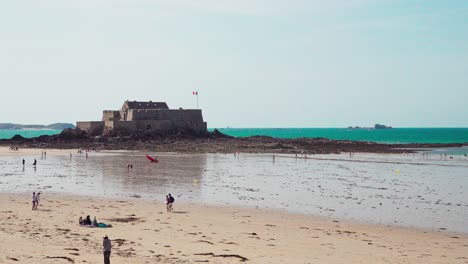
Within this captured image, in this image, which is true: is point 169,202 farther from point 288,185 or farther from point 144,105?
point 144,105

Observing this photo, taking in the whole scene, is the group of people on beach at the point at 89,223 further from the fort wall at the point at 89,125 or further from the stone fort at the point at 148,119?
the fort wall at the point at 89,125

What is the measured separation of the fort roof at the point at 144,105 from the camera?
8581cm

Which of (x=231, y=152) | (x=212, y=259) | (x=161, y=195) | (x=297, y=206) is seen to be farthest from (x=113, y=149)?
(x=212, y=259)

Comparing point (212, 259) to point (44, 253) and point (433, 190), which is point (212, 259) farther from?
point (433, 190)

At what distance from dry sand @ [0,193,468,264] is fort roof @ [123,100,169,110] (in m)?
61.7

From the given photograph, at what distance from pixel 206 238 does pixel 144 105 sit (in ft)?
232

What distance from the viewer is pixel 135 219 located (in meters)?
21.5

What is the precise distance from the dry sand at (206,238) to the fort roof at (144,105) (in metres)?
61.7

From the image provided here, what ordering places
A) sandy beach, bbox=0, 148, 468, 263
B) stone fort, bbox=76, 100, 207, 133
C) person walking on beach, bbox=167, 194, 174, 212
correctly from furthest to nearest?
stone fort, bbox=76, 100, 207, 133
person walking on beach, bbox=167, 194, 174, 212
sandy beach, bbox=0, 148, 468, 263

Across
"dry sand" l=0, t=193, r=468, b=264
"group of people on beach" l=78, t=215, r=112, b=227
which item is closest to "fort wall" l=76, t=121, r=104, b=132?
"dry sand" l=0, t=193, r=468, b=264

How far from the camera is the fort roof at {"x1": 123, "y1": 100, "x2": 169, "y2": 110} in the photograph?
8581 centimetres

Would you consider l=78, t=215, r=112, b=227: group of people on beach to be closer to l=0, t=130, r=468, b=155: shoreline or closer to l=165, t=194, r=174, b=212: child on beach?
l=165, t=194, r=174, b=212: child on beach

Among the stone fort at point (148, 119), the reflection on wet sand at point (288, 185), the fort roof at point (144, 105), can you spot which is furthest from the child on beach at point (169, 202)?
the fort roof at point (144, 105)

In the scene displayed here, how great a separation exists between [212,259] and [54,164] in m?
40.0
